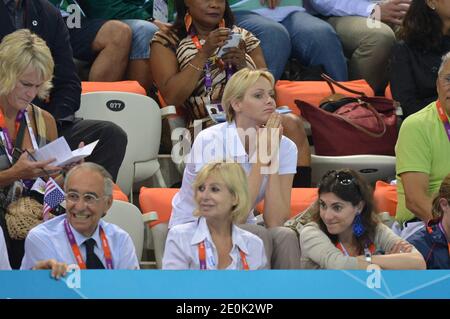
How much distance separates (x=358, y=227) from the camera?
17.8ft

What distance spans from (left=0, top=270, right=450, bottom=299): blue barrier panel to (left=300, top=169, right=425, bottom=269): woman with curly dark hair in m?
0.43

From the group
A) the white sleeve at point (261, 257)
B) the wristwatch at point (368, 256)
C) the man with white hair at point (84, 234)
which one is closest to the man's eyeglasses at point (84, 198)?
the man with white hair at point (84, 234)

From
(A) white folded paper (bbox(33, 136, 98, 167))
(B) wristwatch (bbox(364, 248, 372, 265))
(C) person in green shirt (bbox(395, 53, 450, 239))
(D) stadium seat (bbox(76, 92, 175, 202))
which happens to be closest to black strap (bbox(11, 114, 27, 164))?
(A) white folded paper (bbox(33, 136, 98, 167))

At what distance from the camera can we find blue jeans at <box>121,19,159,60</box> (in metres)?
6.89

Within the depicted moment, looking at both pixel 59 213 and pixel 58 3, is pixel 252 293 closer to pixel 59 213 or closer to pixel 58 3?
pixel 59 213

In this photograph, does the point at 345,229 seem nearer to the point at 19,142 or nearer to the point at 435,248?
the point at 435,248

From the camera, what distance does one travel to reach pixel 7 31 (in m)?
6.17

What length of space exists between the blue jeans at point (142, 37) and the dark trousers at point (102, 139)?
3.03ft

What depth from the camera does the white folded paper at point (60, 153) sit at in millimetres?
5438

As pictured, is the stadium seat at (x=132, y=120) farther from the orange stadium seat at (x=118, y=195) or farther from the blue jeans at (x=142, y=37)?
the blue jeans at (x=142, y=37)

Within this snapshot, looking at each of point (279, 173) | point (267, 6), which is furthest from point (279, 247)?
point (267, 6)

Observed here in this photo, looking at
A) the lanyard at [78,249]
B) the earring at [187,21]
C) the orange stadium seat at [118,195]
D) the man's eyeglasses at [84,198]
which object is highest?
the earring at [187,21]

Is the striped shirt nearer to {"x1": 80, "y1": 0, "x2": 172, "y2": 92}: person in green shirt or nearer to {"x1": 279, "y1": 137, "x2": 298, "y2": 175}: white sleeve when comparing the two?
{"x1": 80, "y1": 0, "x2": 172, "y2": 92}: person in green shirt

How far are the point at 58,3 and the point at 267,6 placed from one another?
1066mm
